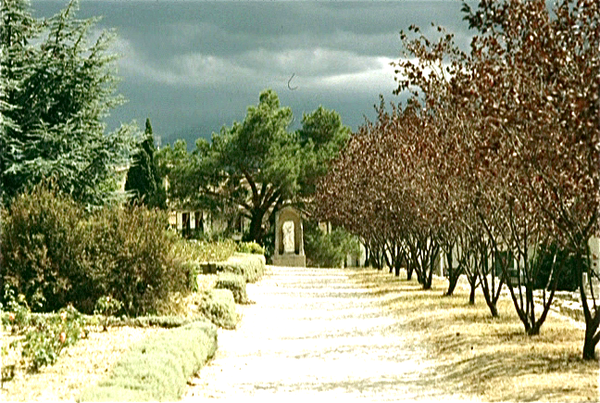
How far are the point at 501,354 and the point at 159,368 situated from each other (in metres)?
4.64

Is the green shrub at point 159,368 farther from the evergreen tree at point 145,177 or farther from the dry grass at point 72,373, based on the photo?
the evergreen tree at point 145,177

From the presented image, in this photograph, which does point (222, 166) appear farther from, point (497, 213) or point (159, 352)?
point (159, 352)

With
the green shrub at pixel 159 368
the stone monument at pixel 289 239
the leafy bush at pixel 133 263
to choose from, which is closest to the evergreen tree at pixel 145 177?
the stone monument at pixel 289 239

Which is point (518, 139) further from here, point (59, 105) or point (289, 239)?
point (289, 239)

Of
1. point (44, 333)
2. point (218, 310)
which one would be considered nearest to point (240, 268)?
point (218, 310)

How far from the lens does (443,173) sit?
1780 centimetres

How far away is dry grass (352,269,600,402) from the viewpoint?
9.92 meters

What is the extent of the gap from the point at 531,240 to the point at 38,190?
8887 millimetres

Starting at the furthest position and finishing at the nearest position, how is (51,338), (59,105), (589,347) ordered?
(59,105)
(51,338)
(589,347)

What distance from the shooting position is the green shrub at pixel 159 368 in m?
8.69

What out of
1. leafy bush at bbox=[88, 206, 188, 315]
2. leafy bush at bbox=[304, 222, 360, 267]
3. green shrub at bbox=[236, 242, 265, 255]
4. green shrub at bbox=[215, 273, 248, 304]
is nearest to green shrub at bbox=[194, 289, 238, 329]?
leafy bush at bbox=[88, 206, 188, 315]

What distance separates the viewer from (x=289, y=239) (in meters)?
52.9

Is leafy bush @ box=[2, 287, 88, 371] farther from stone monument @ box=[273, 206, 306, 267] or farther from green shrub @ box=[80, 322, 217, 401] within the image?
stone monument @ box=[273, 206, 306, 267]

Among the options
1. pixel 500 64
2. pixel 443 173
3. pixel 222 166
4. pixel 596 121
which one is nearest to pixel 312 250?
pixel 222 166
